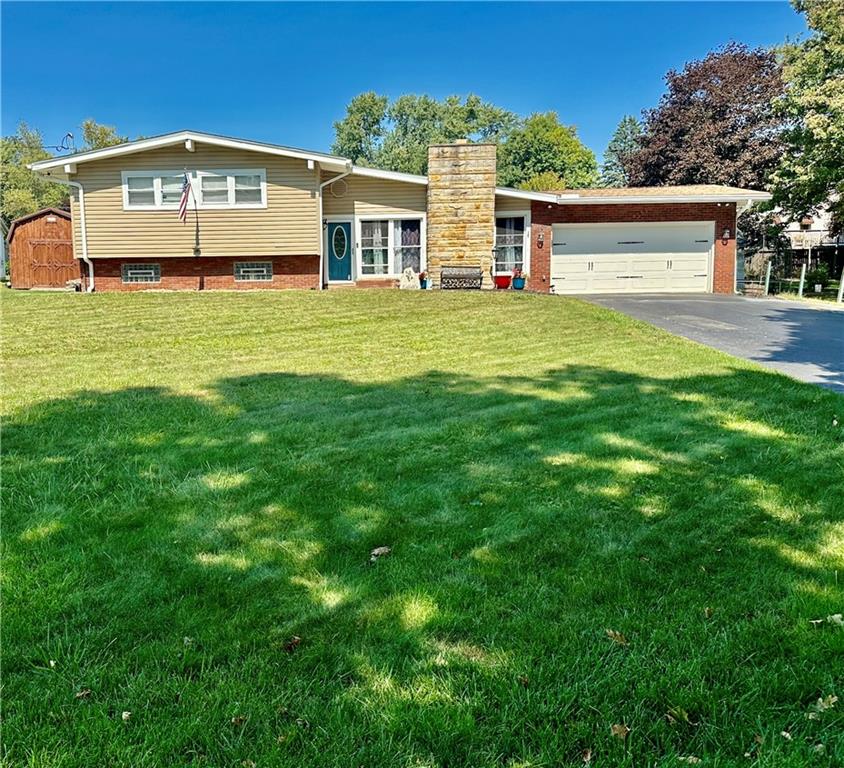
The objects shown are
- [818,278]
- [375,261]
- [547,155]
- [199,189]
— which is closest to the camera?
[199,189]

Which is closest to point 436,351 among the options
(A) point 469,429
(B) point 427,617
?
(A) point 469,429

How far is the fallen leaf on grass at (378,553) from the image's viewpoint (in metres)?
2.53

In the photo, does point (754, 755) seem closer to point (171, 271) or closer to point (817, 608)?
point (817, 608)

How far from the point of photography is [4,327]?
366 inches

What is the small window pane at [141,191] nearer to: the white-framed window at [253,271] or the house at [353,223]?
the house at [353,223]

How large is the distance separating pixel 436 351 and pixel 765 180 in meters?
22.3

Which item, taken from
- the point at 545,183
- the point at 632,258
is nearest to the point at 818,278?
the point at 632,258

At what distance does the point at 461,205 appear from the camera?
16891 mm

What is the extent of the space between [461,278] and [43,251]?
14235 millimetres

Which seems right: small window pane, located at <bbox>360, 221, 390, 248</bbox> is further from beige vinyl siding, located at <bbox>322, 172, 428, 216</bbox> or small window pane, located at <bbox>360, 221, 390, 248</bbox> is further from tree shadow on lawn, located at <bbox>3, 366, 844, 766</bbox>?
tree shadow on lawn, located at <bbox>3, 366, 844, 766</bbox>

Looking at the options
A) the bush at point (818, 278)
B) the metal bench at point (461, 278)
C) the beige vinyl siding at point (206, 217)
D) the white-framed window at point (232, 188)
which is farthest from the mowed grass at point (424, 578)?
the bush at point (818, 278)

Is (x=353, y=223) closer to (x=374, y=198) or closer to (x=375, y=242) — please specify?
(x=375, y=242)

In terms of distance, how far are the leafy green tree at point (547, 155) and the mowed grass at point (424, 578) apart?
152ft

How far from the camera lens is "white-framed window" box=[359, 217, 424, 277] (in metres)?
17.3
